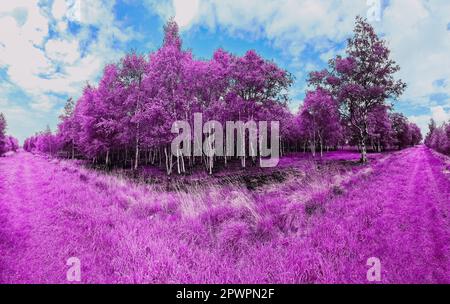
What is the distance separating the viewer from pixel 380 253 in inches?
143

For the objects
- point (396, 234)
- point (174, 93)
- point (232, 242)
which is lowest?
point (232, 242)

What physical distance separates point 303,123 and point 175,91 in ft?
97.2

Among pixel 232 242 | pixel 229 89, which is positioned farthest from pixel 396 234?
pixel 229 89

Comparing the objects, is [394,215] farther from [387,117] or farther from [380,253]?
[387,117]

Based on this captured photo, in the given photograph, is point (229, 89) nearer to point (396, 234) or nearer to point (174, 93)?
point (174, 93)

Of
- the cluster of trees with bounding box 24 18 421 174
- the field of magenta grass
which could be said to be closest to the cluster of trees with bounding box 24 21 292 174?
the cluster of trees with bounding box 24 18 421 174

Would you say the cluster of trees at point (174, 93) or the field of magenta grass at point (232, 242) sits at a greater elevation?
the cluster of trees at point (174, 93)

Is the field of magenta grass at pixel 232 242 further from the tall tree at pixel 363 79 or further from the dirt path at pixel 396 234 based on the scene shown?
the tall tree at pixel 363 79

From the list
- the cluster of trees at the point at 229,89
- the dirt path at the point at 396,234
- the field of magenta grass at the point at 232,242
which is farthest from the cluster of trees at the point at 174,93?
the dirt path at the point at 396,234

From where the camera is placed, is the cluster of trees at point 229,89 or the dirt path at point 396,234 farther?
the cluster of trees at point 229,89

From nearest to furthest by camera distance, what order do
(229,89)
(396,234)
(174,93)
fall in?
(396,234)
(174,93)
(229,89)

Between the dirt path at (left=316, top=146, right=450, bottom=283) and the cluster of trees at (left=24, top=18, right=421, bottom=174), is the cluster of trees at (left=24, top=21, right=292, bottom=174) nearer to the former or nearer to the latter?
the cluster of trees at (left=24, top=18, right=421, bottom=174)

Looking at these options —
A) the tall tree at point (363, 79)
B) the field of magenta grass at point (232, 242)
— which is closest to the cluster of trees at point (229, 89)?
the tall tree at point (363, 79)

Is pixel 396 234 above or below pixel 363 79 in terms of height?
below
